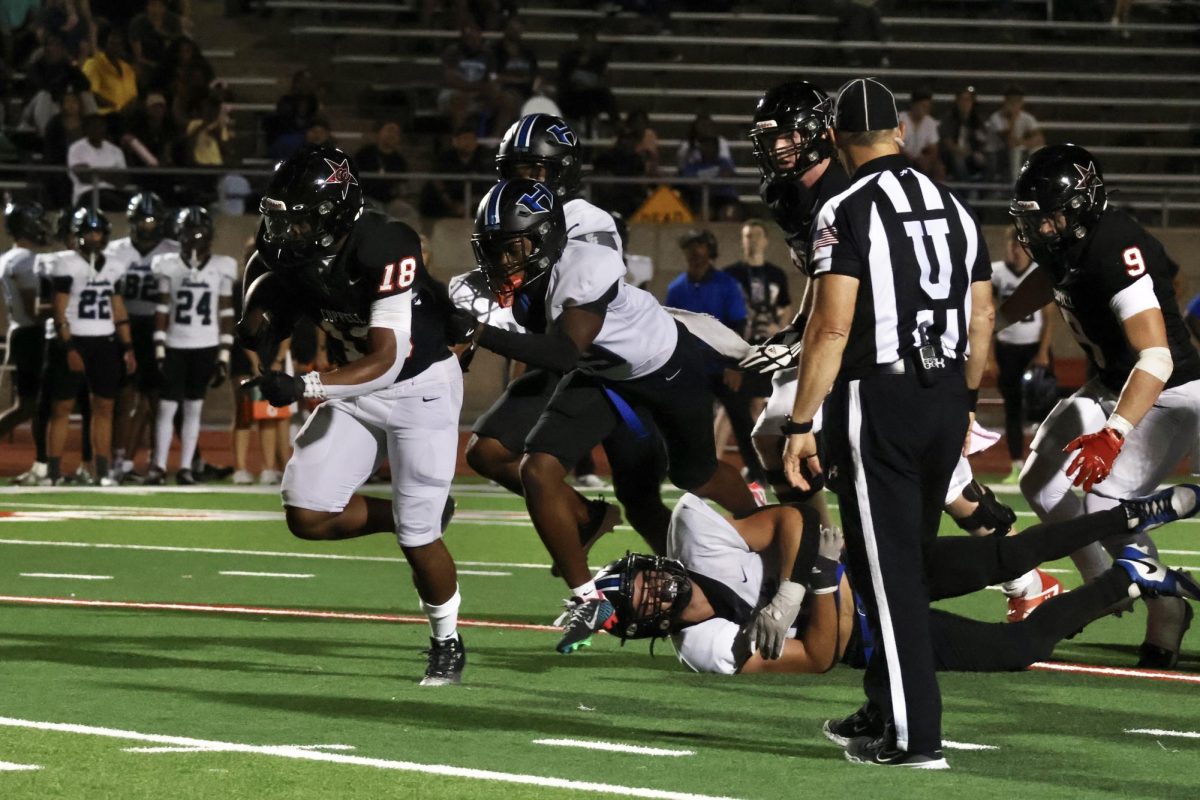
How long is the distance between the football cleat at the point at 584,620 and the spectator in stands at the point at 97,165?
13.4 meters

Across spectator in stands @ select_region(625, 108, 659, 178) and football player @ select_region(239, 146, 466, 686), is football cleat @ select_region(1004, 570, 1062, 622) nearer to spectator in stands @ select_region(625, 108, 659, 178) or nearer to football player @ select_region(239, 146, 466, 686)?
football player @ select_region(239, 146, 466, 686)

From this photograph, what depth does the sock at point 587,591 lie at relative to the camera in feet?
21.9

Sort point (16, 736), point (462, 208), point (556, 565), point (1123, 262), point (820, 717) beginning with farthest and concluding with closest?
point (462, 208), point (556, 565), point (1123, 262), point (820, 717), point (16, 736)

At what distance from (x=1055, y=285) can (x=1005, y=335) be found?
8.56 meters

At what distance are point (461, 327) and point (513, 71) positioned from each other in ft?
53.3

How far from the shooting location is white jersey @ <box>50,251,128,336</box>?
50.8ft

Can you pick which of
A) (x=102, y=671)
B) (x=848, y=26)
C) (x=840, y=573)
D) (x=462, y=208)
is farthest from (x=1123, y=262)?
(x=848, y=26)

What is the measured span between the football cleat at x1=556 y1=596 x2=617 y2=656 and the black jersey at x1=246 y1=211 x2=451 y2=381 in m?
1.06

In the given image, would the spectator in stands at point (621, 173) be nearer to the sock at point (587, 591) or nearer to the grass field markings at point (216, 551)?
the grass field markings at point (216, 551)

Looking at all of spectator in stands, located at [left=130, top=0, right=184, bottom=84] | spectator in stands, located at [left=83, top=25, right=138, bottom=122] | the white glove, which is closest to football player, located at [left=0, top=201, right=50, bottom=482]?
spectator in stands, located at [left=83, top=25, right=138, bottom=122]

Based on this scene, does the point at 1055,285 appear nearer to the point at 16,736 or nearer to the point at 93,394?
the point at 16,736

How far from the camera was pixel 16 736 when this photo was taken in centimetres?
602

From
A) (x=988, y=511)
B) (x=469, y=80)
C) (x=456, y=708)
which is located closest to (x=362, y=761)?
(x=456, y=708)

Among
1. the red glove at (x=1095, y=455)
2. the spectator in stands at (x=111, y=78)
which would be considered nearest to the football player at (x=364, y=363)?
the red glove at (x=1095, y=455)
